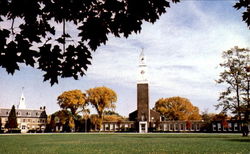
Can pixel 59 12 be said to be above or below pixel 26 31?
above

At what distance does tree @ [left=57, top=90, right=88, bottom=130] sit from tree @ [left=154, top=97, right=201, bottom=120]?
112 ft

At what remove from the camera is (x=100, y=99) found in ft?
266

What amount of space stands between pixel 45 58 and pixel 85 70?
72 centimetres

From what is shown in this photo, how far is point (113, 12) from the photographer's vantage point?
436 centimetres

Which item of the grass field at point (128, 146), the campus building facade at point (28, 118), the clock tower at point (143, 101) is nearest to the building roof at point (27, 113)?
the campus building facade at point (28, 118)

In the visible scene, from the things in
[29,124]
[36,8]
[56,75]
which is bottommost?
[29,124]

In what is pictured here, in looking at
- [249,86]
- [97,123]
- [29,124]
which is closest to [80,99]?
[97,123]

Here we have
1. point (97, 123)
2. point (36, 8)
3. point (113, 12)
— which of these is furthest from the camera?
point (97, 123)

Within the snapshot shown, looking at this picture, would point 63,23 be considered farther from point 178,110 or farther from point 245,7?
point 178,110

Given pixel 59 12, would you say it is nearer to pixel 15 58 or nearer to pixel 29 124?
pixel 15 58

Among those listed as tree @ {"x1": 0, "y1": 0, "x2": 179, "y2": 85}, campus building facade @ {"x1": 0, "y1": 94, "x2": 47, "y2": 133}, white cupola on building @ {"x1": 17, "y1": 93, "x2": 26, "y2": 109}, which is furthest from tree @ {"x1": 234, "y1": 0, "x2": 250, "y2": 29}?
white cupola on building @ {"x1": 17, "y1": 93, "x2": 26, "y2": 109}

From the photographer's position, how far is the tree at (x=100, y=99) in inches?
3181

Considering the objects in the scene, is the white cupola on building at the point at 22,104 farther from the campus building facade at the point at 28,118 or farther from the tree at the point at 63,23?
the tree at the point at 63,23

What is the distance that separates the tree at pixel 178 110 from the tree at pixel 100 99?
89.3ft
